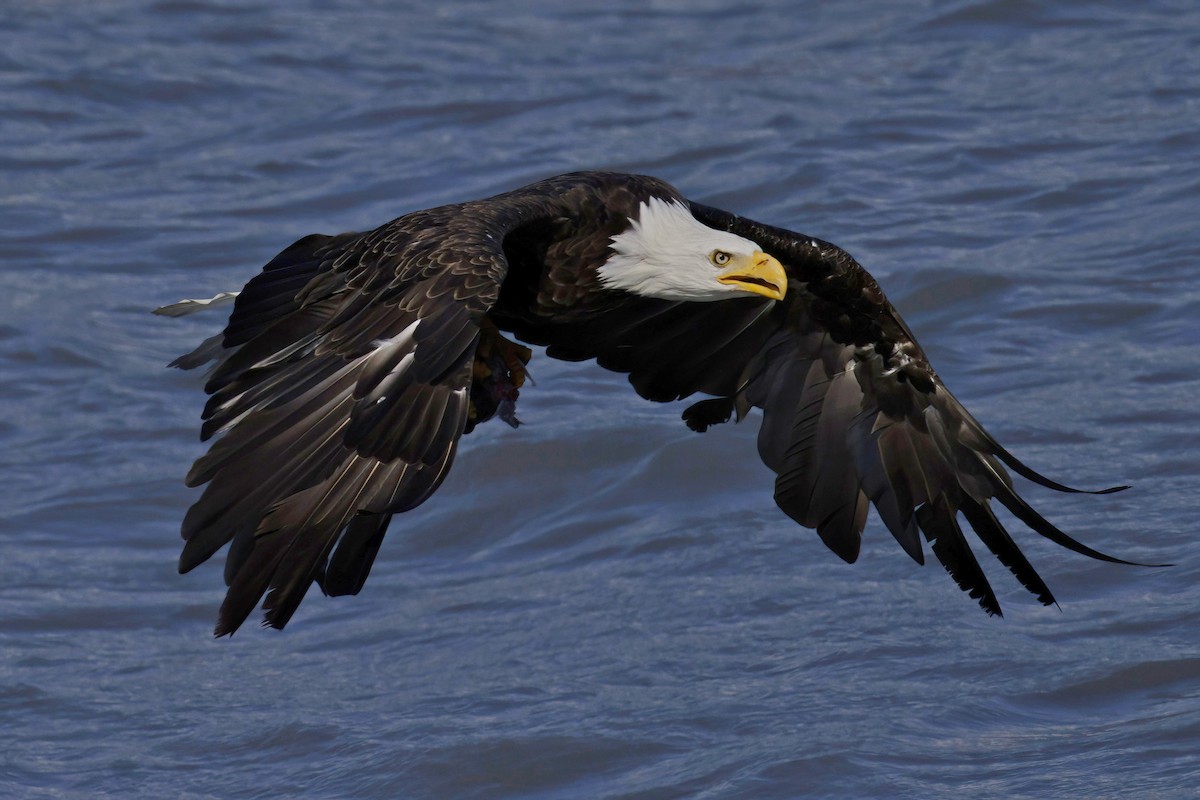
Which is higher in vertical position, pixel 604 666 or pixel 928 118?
pixel 928 118

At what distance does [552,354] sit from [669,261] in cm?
69

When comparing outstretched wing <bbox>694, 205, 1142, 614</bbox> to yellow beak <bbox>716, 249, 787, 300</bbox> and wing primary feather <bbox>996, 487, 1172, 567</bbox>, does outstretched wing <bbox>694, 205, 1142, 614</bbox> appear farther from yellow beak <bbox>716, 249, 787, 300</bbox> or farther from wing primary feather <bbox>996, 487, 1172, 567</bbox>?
yellow beak <bbox>716, 249, 787, 300</bbox>

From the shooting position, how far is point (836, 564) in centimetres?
763

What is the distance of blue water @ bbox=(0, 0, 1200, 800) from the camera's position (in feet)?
22.1

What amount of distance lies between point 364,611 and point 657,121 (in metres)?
5.36

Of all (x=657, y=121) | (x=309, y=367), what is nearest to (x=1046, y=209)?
(x=657, y=121)

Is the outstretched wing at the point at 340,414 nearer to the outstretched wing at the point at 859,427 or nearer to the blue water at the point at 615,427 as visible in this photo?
the outstretched wing at the point at 859,427

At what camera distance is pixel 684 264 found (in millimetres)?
5941

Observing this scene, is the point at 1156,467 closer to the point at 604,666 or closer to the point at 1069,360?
the point at 1069,360

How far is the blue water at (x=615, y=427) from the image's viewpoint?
22.1 ft

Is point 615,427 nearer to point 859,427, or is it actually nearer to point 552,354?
point 552,354

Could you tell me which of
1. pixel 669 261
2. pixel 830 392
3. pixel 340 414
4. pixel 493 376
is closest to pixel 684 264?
pixel 669 261

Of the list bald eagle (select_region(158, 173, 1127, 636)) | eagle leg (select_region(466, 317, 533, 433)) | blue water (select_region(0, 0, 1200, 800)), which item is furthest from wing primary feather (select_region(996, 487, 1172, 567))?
eagle leg (select_region(466, 317, 533, 433))

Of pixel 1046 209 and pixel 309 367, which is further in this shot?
pixel 1046 209
